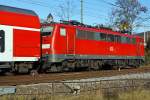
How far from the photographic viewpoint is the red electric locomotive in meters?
21.8

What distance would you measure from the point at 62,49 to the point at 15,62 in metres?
4.73

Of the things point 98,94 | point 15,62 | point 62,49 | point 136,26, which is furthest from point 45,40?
point 136,26

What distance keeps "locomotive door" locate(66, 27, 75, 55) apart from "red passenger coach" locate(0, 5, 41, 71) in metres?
3.40

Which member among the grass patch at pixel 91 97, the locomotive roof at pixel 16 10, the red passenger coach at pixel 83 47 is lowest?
the grass patch at pixel 91 97

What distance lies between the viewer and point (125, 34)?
1364 inches

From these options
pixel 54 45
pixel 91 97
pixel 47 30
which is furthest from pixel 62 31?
pixel 91 97

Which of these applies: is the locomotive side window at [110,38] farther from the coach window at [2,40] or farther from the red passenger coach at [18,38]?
the coach window at [2,40]

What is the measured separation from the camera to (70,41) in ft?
88.6

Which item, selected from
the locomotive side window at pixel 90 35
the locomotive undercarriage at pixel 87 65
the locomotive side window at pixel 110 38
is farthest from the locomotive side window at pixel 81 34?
the locomotive side window at pixel 110 38

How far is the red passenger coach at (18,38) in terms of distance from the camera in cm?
2138

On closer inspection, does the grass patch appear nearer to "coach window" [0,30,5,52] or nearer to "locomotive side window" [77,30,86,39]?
"coach window" [0,30,5,52]

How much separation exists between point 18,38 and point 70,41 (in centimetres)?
563

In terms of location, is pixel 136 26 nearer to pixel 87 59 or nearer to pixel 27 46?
pixel 87 59

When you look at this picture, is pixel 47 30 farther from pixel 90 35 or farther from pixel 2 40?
pixel 2 40
